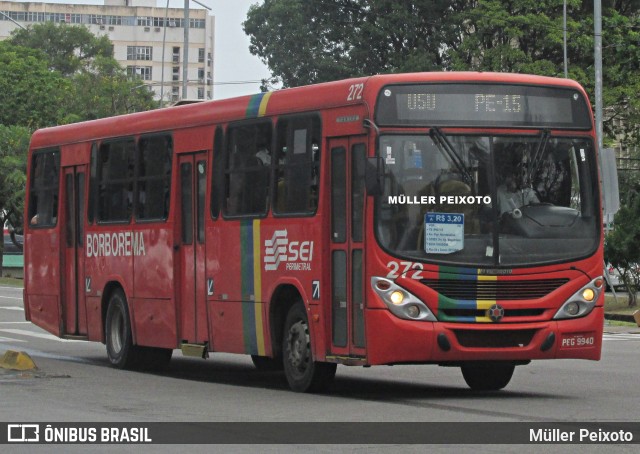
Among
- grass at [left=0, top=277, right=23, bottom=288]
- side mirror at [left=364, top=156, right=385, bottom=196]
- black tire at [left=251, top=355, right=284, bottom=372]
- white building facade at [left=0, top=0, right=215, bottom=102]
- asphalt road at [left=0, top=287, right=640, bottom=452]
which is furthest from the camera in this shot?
white building facade at [left=0, top=0, right=215, bottom=102]

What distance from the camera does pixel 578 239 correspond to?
15.1 metres

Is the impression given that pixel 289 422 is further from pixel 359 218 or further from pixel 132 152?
pixel 132 152

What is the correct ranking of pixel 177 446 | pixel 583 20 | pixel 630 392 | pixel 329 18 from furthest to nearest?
pixel 329 18
pixel 583 20
pixel 630 392
pixel 177 446

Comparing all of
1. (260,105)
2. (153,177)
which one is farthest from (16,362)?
(260,105)

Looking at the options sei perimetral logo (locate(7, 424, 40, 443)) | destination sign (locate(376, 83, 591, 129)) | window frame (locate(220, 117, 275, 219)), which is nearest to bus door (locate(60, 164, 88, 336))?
window frame (locate(220, 117, 275, 219))

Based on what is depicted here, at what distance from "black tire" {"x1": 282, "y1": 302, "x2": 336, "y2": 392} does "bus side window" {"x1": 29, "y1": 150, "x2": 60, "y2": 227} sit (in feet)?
23.2

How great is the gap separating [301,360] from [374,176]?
2.40m

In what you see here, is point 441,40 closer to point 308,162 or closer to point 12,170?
point 12,170

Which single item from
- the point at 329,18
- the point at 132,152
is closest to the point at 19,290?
the point at 329,18

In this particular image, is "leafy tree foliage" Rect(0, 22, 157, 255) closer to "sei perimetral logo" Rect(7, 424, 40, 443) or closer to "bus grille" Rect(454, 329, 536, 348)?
"bus grille" Rect(454, 329, 536, 348)

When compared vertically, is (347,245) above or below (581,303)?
above

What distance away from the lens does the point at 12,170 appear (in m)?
66.3

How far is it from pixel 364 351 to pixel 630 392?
2923 millimetres

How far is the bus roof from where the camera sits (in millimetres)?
15156
